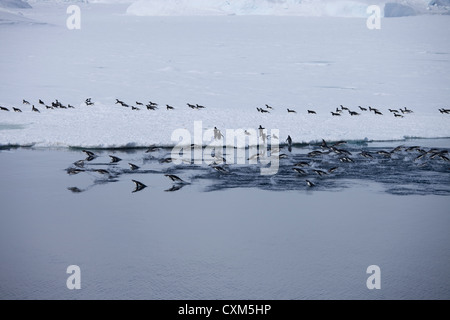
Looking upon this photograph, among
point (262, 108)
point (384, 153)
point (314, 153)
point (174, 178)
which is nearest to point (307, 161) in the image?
point (314, 153)

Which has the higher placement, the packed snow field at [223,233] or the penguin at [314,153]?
the penguin at [314,153]

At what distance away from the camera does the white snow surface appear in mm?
13969

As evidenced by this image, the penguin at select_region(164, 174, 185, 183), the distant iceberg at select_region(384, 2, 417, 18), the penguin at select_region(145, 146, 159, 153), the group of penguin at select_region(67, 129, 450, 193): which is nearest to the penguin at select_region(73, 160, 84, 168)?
the group of penguin at select_region(67, 129, 450, 193)

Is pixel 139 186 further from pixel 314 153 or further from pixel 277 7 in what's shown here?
pixel 277 7

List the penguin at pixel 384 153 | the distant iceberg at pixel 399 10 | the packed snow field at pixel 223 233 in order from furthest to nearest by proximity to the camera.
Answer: the distant iceberg at pixel 399 10
the penguin at pixel 384 153
the packed snow field at pixel 223 233

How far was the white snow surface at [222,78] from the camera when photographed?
13969mm

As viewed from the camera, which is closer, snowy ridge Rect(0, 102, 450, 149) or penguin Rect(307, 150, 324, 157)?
penguin Rect(307, 150, 324, 157)

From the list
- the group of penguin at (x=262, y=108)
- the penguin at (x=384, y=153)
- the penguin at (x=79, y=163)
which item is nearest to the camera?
the penguin at (x=79, y=163)

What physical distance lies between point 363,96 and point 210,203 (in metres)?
13.1

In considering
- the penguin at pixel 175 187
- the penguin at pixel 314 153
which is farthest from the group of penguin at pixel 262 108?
the penguin at pixel 175 187

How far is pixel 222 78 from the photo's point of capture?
2228 cm

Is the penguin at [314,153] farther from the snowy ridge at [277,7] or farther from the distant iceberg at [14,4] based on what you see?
the distant iceberg at [14,4]

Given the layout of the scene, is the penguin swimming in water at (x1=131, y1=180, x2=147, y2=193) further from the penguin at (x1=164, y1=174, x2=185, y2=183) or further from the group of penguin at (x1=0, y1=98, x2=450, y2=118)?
the group of penguin at (x1=0, y1=98, x2=450, y2=118)

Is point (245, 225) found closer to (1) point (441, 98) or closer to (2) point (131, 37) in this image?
(1) point (441, 98)
